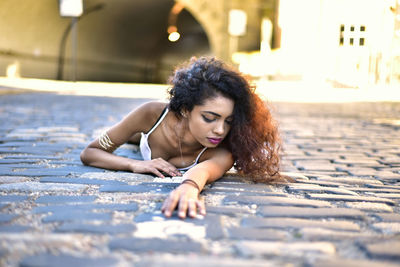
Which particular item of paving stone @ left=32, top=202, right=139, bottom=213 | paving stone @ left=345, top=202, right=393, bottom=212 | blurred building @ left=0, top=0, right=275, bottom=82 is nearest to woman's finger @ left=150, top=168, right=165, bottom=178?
paving stone @ left=32, top=202, right=139, bottom=213

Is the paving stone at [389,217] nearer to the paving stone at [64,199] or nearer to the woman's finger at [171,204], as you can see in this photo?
the woman's finger at [171,204]

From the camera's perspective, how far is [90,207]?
8.41 feet

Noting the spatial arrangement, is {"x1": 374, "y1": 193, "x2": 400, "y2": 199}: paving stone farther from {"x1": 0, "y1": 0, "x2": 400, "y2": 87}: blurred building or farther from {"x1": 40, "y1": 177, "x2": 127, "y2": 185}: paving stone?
{"x1": 0, "y1": 0, "x2": 400, "y2": 87}: blurred building

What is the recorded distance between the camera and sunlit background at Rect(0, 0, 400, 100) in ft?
49.2

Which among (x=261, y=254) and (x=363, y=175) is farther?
(x=363, y=175)

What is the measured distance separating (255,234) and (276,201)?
63cm

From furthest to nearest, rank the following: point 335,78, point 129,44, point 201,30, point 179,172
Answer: point 201,30
point 129,44
point 335,78
point 179,172

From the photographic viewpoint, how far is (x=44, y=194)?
9.35 feet

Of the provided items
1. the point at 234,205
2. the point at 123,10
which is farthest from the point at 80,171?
the point at 123,10

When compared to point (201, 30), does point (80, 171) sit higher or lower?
lower

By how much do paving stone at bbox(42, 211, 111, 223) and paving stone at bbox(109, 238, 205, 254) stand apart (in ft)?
1.08

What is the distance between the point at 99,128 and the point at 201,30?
22.7 meters

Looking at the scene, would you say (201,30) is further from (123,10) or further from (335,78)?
(335,78)

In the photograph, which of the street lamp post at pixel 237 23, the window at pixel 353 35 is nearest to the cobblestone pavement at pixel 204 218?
the window at pixel 353 35
